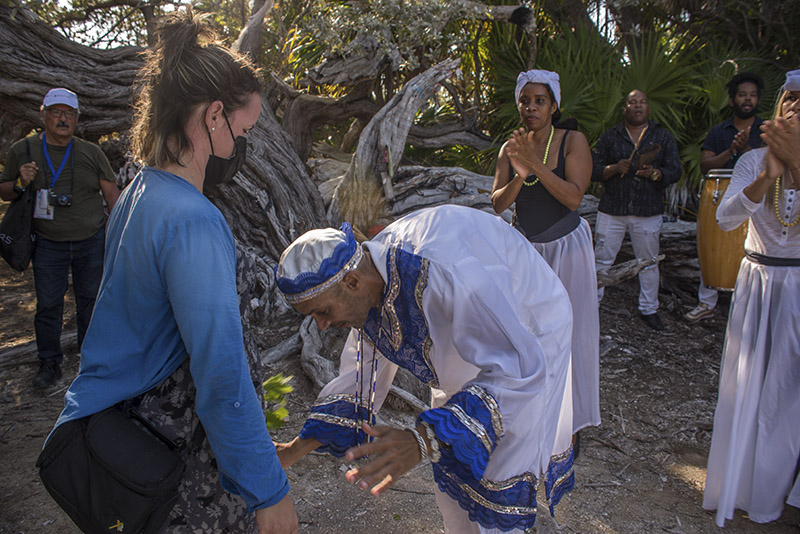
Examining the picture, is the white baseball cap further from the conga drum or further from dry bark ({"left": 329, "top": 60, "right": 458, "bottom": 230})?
the conga drum

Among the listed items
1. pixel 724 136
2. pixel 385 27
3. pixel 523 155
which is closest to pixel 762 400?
pixel 523 155

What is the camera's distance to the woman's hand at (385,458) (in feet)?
4.58

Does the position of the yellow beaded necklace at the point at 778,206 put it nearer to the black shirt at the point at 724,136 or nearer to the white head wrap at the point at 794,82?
the white head wrap at the point at 794,82

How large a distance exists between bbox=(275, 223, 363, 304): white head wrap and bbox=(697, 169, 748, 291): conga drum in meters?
4.13

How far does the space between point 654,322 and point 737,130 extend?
188cm

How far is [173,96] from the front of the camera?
149 cm

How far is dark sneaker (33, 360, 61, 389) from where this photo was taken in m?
4.19

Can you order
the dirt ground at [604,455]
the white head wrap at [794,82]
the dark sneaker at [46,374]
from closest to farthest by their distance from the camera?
1. the white head wrap at [794,82]
2. the dirt ground at [604,455]
3. the dark sneaker at [46,374]

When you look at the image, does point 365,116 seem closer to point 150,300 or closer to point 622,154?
point 622,154

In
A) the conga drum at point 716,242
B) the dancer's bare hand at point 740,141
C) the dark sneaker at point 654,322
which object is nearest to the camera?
the conga drum at point 716,242

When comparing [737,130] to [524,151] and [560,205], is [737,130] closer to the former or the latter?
[560,205]

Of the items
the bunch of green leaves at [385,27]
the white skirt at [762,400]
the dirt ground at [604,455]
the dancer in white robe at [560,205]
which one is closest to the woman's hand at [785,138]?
the white skirt at [762,400]

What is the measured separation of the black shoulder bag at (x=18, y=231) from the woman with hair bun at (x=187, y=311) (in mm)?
3135

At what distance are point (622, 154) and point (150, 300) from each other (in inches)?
195
